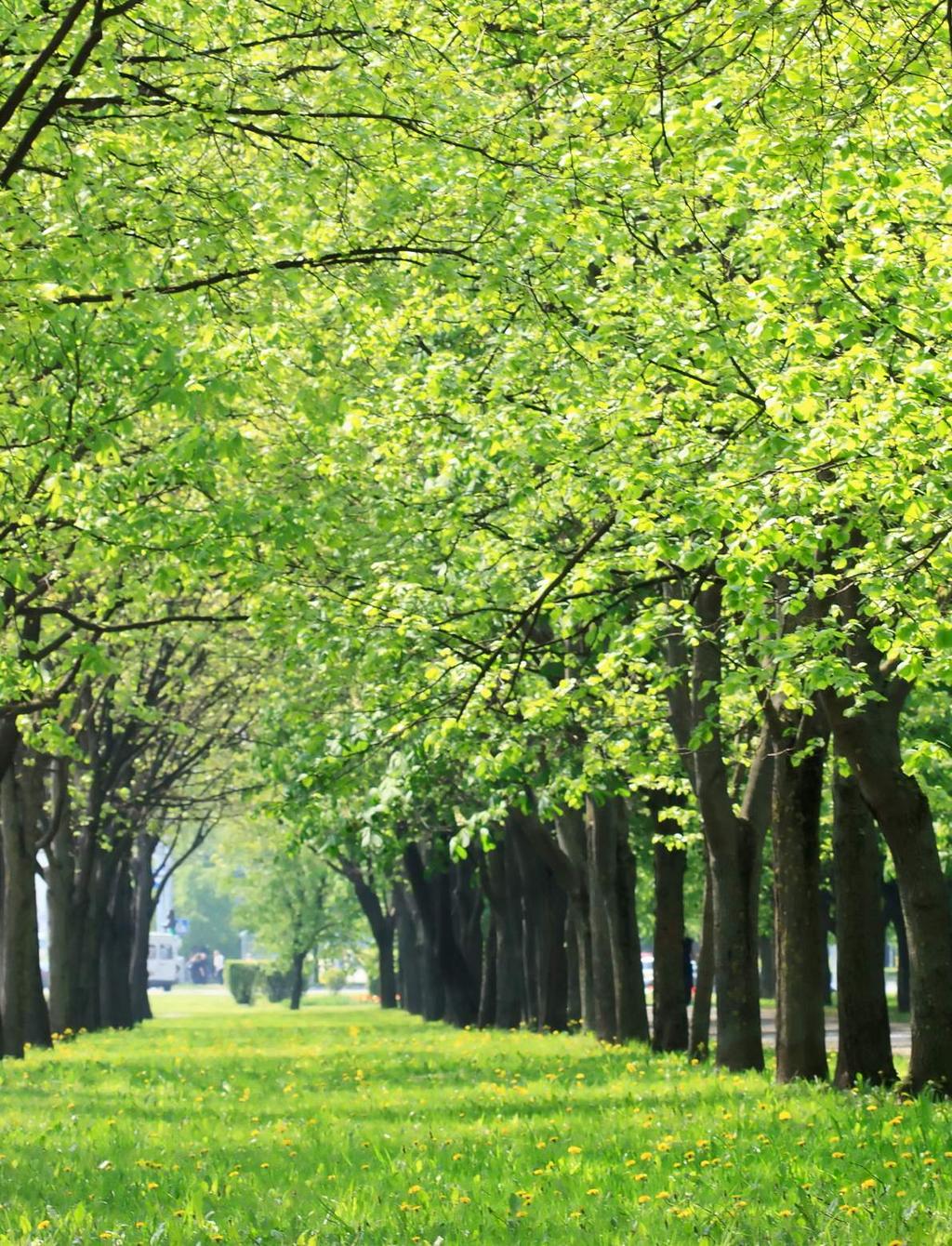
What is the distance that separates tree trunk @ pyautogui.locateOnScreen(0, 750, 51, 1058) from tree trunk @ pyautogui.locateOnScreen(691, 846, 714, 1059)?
29.8 feet

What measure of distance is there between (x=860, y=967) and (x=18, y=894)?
1345 centimetres

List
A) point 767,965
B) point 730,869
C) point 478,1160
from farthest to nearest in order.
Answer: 1. point 767,965
2. point 730,869
3. point 478,1160

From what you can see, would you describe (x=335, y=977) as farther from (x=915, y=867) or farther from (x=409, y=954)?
(x=915, y=867)

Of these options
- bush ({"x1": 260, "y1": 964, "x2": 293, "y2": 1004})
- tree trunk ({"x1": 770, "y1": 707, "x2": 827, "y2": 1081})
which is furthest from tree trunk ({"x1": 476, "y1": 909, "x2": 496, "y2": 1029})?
bush ({"x1": 260, "y1": 964, "x2": 293, "y2": 1004})

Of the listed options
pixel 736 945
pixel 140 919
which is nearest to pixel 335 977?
pixel 140 919

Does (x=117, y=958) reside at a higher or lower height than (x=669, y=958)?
lower

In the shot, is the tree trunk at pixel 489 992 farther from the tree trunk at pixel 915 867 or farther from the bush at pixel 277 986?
the bush at pixel 277 986

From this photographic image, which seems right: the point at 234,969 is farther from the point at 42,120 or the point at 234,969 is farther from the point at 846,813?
the point at 42,120

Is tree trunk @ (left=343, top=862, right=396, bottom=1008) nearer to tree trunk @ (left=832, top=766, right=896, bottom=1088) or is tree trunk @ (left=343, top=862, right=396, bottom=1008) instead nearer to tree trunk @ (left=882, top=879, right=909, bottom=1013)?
tree trunk @ (left=882, top=879, right=909, bottom=1013)

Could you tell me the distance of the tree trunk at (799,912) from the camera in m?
15.9

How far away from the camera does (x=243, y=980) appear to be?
9450 cm

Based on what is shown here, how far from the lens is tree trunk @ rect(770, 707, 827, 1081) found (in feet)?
52.0

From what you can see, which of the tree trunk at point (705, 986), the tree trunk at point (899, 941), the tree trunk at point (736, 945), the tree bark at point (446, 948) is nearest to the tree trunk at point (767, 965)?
the tree trunk at point (899, 941)

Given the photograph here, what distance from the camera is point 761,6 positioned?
27.8 feet
